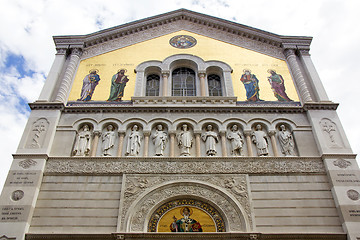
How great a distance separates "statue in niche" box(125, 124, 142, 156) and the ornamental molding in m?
0.41

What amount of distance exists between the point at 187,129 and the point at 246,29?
23.9 feet

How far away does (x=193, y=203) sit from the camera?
11.4 meters

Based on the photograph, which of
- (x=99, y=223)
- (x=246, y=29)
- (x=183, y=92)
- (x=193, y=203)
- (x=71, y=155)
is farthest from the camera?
(x=246, y=29)

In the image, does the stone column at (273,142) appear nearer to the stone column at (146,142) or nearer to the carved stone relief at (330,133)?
the carved stone relief at (330,133)

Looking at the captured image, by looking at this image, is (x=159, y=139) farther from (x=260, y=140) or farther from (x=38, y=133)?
(x=38, y=133)

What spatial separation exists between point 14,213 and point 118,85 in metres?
6.81

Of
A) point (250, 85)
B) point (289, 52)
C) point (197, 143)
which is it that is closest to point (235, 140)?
point (197, 143)

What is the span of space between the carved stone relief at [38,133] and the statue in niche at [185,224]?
5566mm

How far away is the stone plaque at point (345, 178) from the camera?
11.5 m

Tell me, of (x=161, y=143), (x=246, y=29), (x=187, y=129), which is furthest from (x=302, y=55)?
(x=161, y=143)

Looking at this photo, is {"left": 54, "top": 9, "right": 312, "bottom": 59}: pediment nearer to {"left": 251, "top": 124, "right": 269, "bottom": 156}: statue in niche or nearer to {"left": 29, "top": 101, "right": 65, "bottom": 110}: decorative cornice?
{"left": 29, "top": 101, "right": 65, "bottom": 110}: decorative cornice

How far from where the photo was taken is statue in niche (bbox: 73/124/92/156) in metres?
12.7

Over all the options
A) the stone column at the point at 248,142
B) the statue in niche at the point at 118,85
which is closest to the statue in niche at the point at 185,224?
the stone column at the point at 248,142

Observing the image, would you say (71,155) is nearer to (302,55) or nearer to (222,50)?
(222,50)
